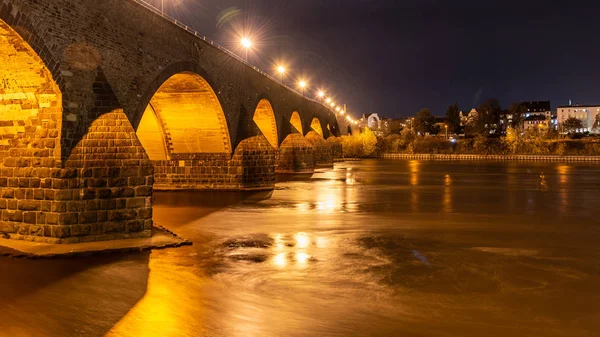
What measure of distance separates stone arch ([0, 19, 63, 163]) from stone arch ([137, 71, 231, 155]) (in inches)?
388

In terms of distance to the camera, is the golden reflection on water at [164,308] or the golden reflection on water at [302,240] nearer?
the golden reflection on water at [164,308]

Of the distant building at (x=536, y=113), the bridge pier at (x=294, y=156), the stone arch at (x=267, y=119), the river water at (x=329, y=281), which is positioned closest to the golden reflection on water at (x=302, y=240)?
the river water at (x=329, y=281)

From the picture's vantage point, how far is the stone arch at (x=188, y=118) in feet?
78.7

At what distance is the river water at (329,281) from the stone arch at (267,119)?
20.3 meters

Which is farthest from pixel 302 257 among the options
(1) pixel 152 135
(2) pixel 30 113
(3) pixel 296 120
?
(3) pixel 296 120

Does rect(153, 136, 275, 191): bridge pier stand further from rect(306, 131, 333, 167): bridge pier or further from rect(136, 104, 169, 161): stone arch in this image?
rect(306, 131, 333, 167): bridge pier

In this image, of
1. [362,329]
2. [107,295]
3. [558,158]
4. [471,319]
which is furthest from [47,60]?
[558,158]

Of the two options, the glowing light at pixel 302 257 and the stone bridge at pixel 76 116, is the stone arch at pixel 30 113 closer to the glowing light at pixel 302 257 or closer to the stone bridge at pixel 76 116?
the stone bridge at pixel 76 116

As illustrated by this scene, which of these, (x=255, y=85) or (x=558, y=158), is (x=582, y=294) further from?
(x=558, y=158)

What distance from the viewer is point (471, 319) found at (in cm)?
770

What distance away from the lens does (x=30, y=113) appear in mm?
13164

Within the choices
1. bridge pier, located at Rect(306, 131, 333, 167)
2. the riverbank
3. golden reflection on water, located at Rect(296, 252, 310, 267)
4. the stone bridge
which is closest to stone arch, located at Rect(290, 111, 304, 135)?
bridge pier, located at Rect(306, 131, 333, 167)

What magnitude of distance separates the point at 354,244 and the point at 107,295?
609cm

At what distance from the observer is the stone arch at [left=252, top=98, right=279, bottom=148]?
123 feet
